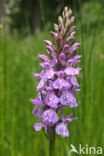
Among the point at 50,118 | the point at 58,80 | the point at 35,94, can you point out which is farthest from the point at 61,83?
the point at 35,94

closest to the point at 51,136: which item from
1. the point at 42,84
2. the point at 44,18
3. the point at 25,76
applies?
the point at 42,84

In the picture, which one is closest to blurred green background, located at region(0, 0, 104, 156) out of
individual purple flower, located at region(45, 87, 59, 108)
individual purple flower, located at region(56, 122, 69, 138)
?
individual purple flower, located at region(56, 122, 69, 138)

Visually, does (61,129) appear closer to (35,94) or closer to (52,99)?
(52,99)

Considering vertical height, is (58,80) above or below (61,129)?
above

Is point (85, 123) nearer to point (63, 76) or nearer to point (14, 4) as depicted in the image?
point (63, 76)

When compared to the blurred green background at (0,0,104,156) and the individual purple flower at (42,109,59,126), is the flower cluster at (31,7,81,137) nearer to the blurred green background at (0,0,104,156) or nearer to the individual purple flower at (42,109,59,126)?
the individual purple flower at (42,109,59,126)

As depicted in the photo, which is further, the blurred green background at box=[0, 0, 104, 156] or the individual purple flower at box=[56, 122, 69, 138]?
the blurred green background at box=[0, 0, 104, 156]

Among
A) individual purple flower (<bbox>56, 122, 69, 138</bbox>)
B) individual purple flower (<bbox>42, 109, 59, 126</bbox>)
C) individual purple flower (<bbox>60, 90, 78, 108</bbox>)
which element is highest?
individual purple flower (<bbox>60, 90, 78, 108</bbox>)

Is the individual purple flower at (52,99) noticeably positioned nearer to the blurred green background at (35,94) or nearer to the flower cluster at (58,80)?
the flower cluster at (58,80)
